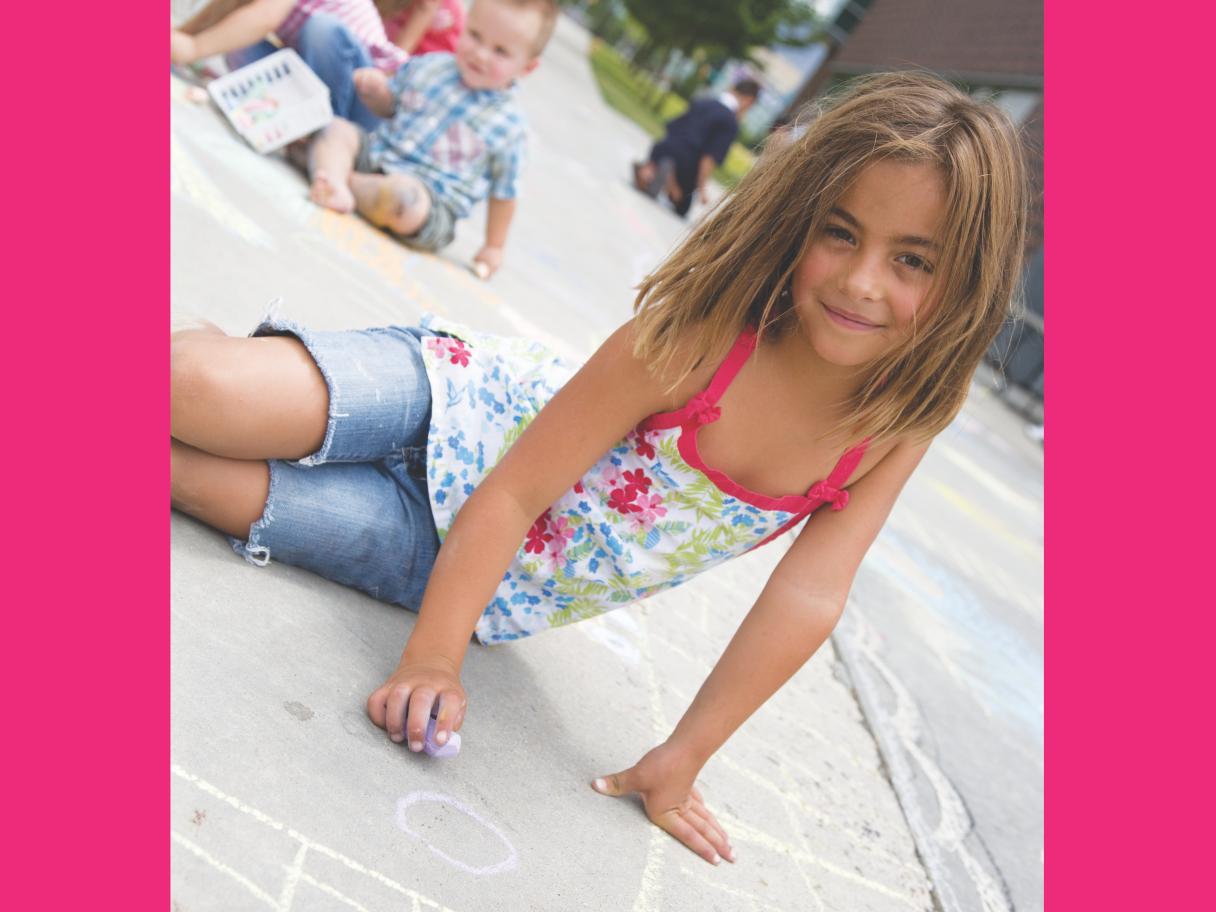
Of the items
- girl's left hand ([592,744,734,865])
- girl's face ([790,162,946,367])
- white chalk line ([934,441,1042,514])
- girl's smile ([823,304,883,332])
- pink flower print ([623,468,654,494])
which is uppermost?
girl's face ([790,162,946,367])

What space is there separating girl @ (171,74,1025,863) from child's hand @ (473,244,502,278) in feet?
6.52

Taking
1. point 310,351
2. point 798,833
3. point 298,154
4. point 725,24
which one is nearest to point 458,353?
point 310,351

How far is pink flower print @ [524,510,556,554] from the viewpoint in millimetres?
1725

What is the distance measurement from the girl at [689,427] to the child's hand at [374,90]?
226 centimetres

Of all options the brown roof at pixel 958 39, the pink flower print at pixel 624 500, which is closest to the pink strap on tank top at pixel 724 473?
the pink flower print at pixel 624 500

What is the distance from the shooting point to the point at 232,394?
59.1 inches

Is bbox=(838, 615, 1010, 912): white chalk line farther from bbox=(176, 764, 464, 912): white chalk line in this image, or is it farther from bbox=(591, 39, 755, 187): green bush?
bbox=(591, 39, 755, 187): green bush

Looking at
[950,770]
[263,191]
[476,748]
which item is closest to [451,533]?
[476,748]

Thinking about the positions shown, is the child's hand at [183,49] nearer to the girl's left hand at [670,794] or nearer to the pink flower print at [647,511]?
the pink flower print at [647,511]

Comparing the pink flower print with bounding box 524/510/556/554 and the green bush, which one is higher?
the pink flower print with bounding box 524/510/556/554

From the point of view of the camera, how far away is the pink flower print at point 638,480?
1627mm

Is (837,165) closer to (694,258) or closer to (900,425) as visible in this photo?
(694,258)

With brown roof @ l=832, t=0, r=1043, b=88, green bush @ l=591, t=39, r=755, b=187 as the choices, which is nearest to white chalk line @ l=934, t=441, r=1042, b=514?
brown roof @ l=832, t=0, r=1043, b=88

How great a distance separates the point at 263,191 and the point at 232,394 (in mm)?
1880
